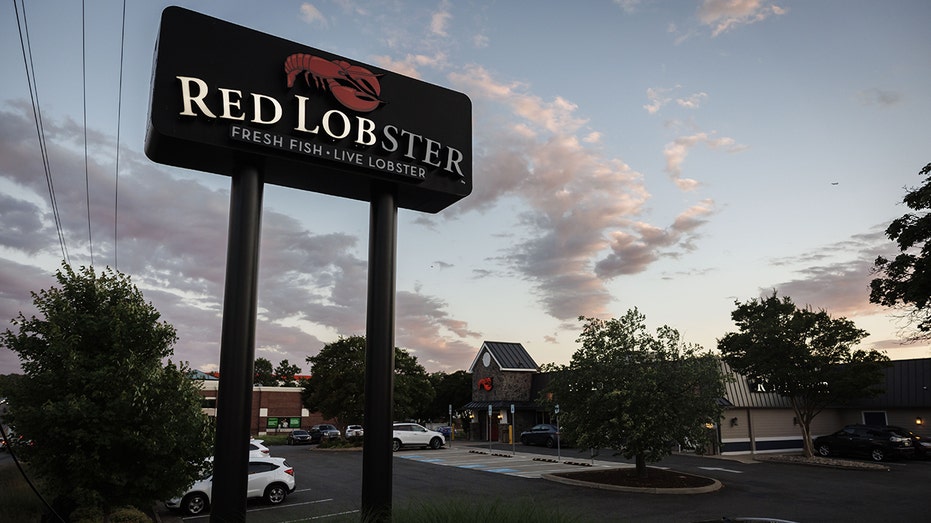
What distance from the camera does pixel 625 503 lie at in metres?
18.5

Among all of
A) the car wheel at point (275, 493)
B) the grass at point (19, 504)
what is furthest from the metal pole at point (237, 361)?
the car wheel at point (275, 493)

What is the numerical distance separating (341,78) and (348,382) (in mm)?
34804

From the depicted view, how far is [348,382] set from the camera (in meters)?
42.9

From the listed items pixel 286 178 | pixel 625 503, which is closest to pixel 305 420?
pixel 625 503

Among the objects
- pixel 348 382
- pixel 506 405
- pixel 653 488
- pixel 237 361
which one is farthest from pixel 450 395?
pixel 237 361

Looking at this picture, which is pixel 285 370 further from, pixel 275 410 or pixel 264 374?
pixel 275 410

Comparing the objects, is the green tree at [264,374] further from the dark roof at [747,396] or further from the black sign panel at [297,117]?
the black sign panel at [297,117]

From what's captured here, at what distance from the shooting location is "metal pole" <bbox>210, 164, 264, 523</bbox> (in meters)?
8.68

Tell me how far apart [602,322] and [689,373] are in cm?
359

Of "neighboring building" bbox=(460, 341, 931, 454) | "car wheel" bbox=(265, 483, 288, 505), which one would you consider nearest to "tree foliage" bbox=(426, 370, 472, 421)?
"neighboring building" bbox=(460, 341, 931, 454)

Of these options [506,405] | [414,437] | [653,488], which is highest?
[506,405]

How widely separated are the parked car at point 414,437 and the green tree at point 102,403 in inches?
1106

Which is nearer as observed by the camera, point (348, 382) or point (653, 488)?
point (653, 488)

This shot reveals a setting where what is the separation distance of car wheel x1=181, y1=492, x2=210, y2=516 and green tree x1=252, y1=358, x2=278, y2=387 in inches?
3807
